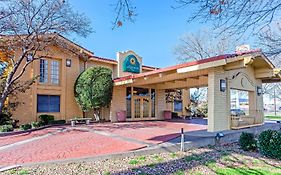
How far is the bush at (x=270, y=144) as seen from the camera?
24.0 feet

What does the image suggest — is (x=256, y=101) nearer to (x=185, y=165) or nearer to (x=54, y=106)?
(x=185, y=165)

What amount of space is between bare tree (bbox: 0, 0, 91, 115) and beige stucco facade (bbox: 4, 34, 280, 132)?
1.93 metres

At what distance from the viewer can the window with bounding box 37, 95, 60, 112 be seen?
16.2 meters

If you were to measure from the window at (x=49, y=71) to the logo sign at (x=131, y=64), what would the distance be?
6045 millimetres

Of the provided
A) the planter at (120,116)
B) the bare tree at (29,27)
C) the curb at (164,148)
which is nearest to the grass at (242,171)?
the curb at (164,148)

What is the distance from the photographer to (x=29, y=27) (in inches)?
520

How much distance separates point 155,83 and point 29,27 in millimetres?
10224

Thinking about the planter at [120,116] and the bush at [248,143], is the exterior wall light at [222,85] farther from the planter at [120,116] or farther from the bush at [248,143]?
the planter at [120,116]

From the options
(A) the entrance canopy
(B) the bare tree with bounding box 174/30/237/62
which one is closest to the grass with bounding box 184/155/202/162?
(A) the entrance canopy

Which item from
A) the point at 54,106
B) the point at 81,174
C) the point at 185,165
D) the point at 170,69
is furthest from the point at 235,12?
the point at 54,106

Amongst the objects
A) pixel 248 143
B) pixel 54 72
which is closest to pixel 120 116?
pixel 54 72

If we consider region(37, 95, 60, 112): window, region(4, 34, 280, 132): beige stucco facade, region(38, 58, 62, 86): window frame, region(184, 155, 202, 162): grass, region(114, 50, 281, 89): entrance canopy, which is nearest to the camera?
region(184, 155, 202, 162): grass

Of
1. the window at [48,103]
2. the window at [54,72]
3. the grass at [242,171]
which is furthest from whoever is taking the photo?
the window at [54,72]

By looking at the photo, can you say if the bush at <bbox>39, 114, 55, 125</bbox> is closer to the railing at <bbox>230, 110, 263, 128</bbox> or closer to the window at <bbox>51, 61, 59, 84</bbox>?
the window at <bbox>51, 61, 59, 84</bbox>
